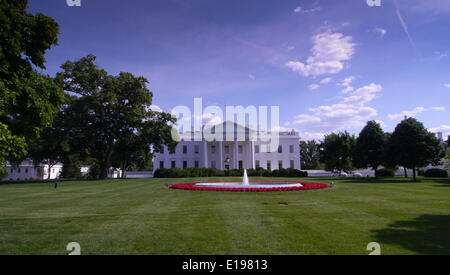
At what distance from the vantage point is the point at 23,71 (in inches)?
328

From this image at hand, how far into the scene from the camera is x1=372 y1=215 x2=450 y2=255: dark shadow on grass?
20.6 ft

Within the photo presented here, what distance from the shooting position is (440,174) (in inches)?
1604

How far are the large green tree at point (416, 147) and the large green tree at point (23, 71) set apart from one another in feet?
116

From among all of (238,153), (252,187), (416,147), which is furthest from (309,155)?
(252,187)

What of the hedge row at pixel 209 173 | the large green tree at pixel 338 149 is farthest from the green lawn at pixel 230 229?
the large green tree at pixel 338 149

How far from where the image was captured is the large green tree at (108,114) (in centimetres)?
3712

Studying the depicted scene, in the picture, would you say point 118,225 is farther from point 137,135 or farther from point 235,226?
point 137,135

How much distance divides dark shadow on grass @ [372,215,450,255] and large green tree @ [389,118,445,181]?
26845 millimetres

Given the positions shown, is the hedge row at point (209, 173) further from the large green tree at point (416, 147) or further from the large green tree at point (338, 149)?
the large green tree at point (416, 147)

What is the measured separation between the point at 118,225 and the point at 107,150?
3759 cm

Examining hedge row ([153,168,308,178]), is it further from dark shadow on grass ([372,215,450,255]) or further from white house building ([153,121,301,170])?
dark shadow on grass ([372,215,450,255])

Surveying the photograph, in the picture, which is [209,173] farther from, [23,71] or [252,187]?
[23,71]

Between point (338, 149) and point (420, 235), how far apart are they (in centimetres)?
4888
